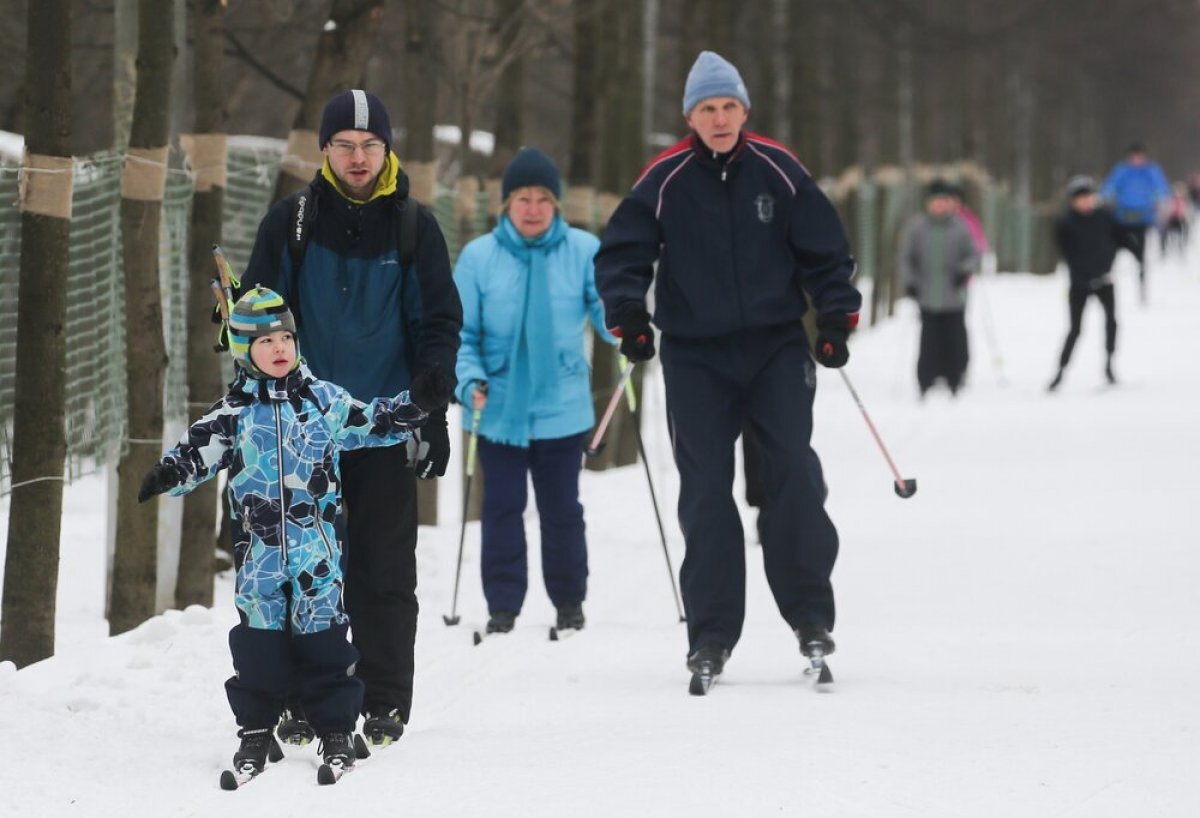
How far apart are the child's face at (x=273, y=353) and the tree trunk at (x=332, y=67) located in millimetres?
4170

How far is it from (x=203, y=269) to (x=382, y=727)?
11.5ft

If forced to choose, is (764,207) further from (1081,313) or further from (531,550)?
(1081,313)

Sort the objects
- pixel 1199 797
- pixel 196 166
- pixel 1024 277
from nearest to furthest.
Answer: pixel 1199 797, pixel 196 166, pixel 1024 277

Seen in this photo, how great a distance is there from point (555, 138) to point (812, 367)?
22.0 meters

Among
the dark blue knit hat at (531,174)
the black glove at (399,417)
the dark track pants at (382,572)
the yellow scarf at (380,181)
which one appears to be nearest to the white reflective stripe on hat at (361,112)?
the yellow scarf at (380,181)

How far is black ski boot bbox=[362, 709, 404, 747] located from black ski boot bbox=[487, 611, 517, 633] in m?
2.15

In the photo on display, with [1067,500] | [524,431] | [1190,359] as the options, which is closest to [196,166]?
[524,431]

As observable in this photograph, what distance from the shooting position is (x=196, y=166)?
29.7 feet

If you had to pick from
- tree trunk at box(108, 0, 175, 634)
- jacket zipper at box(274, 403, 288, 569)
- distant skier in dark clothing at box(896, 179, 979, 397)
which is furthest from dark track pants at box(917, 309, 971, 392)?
jacket zipper at box(274, 403, 288, 569)

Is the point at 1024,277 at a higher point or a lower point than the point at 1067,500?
higher

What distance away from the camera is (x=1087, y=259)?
1909cm

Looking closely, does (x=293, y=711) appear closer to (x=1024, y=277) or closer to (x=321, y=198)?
(x=321, y=198)

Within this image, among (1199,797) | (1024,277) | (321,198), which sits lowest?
(1199,797)

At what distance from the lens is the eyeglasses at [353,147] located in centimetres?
591
